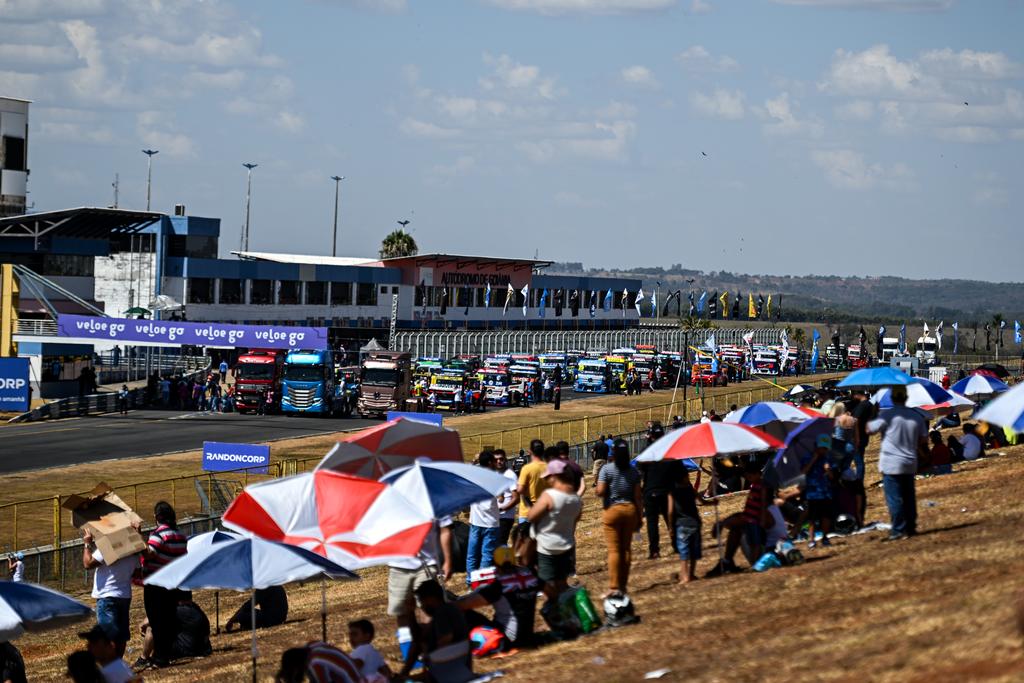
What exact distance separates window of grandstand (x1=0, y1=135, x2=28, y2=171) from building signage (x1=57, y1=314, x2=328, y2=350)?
30670 millimetres

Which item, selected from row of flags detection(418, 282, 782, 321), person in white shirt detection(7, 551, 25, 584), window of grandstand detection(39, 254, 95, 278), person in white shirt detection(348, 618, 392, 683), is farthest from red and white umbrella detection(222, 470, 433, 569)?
row of flags detection(418, 282, 782, 321)

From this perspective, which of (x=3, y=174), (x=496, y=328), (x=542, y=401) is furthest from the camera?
(x=496, y=328)

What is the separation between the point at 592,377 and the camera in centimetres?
7819

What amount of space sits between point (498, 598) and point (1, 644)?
15.7 ft

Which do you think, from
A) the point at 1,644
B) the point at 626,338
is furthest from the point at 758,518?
the point at 626,338

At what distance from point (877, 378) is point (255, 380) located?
142 feet

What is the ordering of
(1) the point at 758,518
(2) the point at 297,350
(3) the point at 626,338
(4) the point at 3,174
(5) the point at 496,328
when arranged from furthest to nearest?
(5) the point at 496,328 < (3) the point at 626,338 < (4) the point at 3,174 < (2) the point at 297,350 < (1) the point at 758,518

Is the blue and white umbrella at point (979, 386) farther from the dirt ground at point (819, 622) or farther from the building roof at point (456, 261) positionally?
the building roof at point (456, 261)

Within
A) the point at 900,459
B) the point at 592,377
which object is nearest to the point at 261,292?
the point at 592,377

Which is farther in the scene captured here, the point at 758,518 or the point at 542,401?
the point at 542,401

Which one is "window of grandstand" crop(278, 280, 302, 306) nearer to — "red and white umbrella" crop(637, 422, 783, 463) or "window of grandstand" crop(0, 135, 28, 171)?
"window of grandstand" crop(0, 135, 28, 171)

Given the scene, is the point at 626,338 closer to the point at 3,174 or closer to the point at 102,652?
the point at 3,174

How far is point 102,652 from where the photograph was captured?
39.5ft

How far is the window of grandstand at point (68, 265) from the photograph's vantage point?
8094 cm
